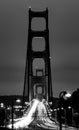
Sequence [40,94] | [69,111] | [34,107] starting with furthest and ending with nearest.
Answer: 1. [40,94]
2. [34,107]
3. [69,111]

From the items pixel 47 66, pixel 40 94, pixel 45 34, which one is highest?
pixel 45 34

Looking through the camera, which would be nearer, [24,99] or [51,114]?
[51,114]

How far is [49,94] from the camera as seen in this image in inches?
3649

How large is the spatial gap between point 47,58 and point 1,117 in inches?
2079

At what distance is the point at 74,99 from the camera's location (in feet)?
109

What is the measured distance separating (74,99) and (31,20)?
215 feet

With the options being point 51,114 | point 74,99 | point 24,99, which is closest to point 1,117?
point 74,99

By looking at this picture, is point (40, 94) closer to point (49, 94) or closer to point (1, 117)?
point (49, 94)

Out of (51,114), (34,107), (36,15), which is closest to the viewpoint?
(51,114)

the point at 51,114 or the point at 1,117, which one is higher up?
the point at 1,117

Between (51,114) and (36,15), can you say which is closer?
(51,114)

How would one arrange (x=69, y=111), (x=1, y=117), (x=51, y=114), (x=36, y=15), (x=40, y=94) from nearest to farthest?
(x=1, y=117)
(x=69, y=111)
(x=51, y=114)
(x=36, y=15)
(x=40, y=94)

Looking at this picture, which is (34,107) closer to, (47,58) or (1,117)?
(47,58)

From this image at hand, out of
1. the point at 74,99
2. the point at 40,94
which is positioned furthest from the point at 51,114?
the point at 74,99
